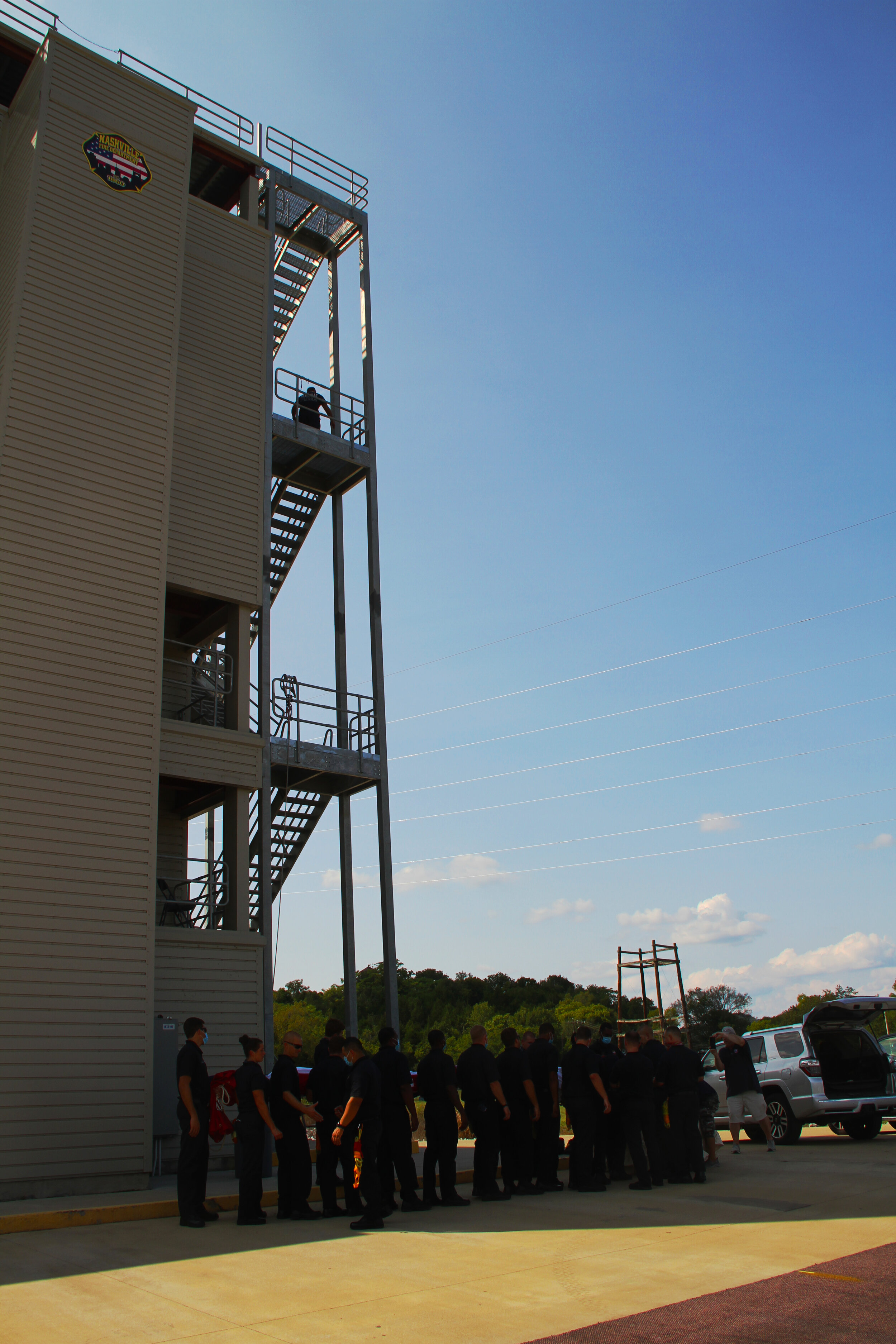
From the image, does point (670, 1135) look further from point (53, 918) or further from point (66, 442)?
point (66, 442)

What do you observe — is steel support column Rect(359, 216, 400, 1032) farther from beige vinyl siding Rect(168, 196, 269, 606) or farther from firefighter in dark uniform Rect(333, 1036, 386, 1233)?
firefighter in dark uniform Rect(333, 1036, 386, 1233)

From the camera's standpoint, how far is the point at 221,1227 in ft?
25.5

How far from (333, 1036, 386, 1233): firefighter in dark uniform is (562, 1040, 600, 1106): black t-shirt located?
6.76 feet

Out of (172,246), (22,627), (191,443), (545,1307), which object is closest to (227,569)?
(191,443)

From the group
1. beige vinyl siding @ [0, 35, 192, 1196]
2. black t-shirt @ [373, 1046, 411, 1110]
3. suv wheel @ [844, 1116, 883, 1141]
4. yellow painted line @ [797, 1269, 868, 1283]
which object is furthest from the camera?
suv wheel @ [844, 1116, 883, 1141]

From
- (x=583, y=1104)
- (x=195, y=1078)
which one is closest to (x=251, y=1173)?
(x=195, y=1078)

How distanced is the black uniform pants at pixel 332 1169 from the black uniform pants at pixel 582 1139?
2128 mm

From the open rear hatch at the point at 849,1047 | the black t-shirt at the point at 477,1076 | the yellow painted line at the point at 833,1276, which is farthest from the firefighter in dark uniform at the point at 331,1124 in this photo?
the open rear hatch at the point at 849,1047

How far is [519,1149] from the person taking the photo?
924 centimetres

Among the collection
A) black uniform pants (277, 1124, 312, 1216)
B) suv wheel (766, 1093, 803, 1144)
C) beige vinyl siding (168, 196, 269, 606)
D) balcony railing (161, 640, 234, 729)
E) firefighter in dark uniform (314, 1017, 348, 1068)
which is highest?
beige vinyl siding (168, 196, 269, 606)

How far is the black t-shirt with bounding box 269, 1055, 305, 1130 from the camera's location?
807cm

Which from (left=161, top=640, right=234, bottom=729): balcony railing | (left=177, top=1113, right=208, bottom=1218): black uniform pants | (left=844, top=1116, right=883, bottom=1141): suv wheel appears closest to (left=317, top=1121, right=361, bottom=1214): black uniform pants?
(left=177, top=1113, right=208, bottom=1218): black uniform pants

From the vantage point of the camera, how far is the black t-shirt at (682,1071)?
959 centimetres

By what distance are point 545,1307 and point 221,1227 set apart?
384 cm
